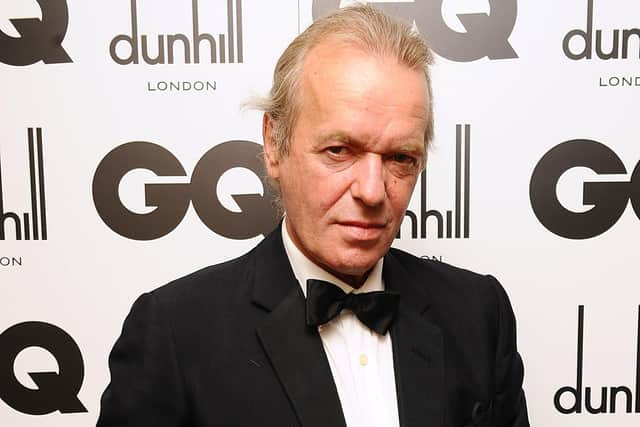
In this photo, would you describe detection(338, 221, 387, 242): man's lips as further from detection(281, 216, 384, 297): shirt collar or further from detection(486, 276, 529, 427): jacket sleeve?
detection(486, 276, 529, 427): jacket sleeve

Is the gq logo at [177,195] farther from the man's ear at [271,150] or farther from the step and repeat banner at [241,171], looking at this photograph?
the man's ear at [271,150]

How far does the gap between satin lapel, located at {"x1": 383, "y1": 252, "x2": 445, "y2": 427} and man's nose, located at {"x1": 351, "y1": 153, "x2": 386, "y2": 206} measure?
26cm

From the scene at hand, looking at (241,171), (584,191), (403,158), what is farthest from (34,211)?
(584,191)

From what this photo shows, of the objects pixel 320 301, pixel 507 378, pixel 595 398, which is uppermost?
pixel 320 301

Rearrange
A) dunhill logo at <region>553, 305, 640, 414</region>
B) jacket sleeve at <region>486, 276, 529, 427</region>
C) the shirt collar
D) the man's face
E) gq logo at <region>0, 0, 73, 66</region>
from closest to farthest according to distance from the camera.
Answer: the man's face, the shirt collar, jacket sleeve at <region>486, 276, 529, 427</region>, gq logo at <region>0, 0, 73, 66</region>, dunhill logo at <region>553, 305, 640, 414</region>

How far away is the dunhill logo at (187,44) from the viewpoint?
1536 mm

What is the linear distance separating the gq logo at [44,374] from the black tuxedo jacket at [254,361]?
599 millimetres

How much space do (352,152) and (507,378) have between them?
A: 585 millimetres

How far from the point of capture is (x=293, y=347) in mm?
1063

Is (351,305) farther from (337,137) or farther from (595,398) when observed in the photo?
(595,398)

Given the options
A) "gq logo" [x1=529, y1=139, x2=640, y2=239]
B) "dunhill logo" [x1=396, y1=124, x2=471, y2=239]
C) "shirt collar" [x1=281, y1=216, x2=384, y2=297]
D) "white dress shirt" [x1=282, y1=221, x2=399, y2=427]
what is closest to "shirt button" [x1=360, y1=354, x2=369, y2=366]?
"white dress shirt" [x1=282, y1=221, x2=399, y2=427]

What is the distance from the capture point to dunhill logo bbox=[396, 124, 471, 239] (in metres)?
1.59

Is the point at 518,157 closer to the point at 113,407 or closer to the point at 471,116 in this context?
the point at 471,116

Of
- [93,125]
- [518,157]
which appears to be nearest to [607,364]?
[518,157]
